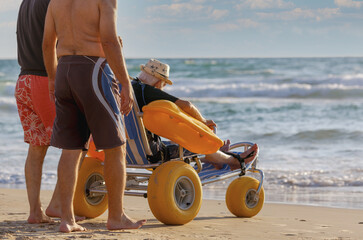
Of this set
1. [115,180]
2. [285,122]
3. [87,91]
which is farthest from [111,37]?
[285,122]

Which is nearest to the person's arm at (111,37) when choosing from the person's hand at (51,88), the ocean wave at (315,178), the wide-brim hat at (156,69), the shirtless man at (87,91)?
the shirtless man at (87,91)

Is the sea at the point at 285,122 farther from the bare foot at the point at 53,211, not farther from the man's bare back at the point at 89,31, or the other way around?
the man's bare back at the point at 89,31

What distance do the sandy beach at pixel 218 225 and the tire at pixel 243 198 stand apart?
0.09 meters

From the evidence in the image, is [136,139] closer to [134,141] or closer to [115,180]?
[134,141]

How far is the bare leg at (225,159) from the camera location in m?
5.12

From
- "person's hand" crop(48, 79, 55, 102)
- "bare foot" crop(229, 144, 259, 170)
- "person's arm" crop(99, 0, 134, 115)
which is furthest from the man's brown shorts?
"bare foot" crop(229, 144, 259, 170)

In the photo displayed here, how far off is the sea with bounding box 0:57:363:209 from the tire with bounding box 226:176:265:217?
129 centimetres

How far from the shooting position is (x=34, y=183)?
4289 millimetres

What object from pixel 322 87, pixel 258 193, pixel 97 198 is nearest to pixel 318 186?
pixel 258 193

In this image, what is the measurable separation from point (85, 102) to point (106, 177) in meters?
0.50

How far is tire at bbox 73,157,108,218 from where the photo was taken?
472 cm

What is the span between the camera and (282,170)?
8359 millimetres

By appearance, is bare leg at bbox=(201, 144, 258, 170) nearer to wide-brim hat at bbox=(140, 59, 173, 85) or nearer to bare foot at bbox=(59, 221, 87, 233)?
wide-brim hat at bbox=(140, 59, 173, 85)

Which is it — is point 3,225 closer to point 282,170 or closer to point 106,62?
point 106,62
